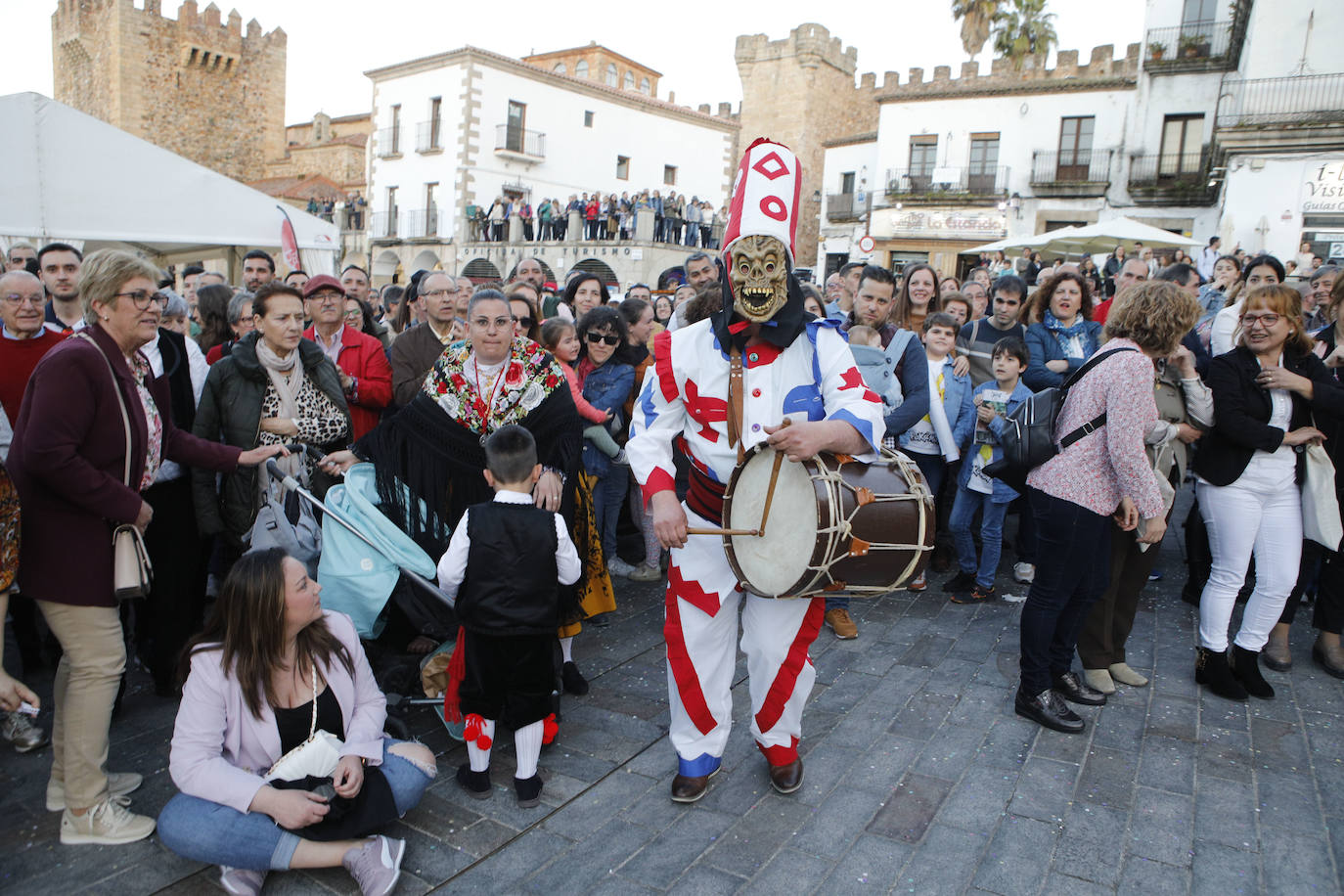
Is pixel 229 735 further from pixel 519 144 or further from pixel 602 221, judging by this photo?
pixel 519 144

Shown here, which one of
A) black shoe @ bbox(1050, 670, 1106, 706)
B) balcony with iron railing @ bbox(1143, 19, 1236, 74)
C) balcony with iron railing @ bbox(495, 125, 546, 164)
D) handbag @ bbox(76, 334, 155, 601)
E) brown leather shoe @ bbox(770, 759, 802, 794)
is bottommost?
brown leather shoe @ bbox(770, 759, 802, 794)

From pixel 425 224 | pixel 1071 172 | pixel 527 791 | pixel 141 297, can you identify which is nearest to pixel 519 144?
pixel 425 224

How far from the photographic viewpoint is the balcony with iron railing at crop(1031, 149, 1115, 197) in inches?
1017

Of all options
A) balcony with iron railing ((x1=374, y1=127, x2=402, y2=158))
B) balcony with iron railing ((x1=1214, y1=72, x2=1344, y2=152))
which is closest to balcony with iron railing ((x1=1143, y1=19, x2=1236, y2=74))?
balcony with iron railing ((x1=1214, y1=72, x2=1344, y2=152))

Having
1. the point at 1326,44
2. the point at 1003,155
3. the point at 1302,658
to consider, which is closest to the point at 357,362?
the point at 1302,658

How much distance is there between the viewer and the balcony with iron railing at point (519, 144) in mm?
33844

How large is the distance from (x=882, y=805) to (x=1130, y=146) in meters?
27.3

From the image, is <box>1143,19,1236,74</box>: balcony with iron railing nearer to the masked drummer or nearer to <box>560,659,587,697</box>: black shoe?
the masked drummer

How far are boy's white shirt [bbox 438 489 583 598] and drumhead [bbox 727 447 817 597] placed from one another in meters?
0.66

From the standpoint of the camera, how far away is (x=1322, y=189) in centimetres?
1778

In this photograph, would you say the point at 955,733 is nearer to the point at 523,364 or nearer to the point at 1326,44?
the point at 523,364

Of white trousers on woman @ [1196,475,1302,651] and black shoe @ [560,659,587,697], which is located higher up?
white trousers on woman @ [1196,475,1302,651]

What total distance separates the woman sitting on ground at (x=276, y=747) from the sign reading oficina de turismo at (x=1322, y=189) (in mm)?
21089

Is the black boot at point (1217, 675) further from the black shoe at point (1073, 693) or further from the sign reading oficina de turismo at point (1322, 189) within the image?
the sign reading oficina de turismo at point (1322, 189)
